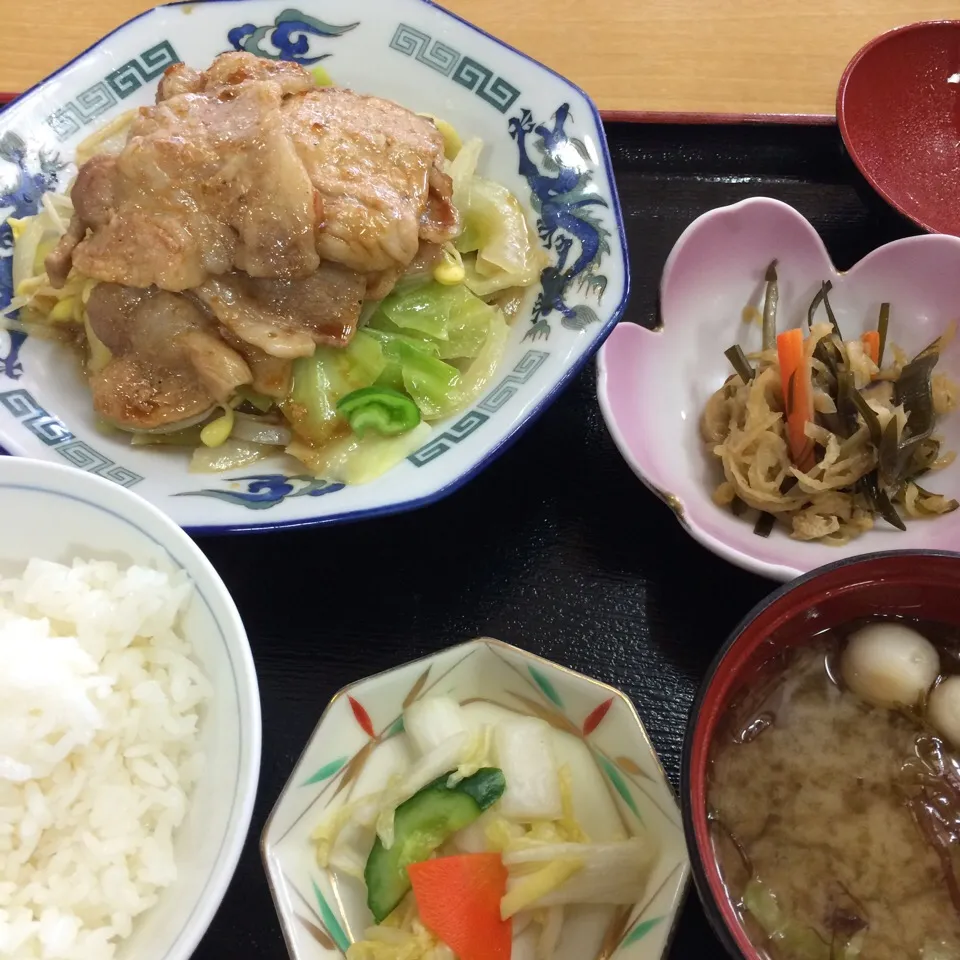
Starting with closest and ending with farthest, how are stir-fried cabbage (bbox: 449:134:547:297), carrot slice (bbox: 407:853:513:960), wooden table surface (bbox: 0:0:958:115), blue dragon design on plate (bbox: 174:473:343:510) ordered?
carrot slice (bbox: 407:853:513:960) < blue dragon design on plate (bbox: 174:473:343:510) < stir-fried cabbage (bbox: 449:134:547:297) < wooden table surface (bbox: 0:0:958:115)

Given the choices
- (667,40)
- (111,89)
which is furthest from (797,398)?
(111,89)

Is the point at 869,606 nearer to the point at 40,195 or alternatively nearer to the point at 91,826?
the point at 91,826

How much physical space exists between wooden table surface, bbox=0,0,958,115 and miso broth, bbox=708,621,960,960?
1.74 metres

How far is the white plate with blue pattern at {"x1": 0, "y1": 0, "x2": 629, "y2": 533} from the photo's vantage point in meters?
1.55

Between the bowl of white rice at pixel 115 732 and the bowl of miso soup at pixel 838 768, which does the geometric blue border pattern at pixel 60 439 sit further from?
the bowl of miso soup at pixel 838 768

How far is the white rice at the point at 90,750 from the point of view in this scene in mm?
1119

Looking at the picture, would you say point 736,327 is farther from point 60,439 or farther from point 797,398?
point 60,439

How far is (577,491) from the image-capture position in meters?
1.78

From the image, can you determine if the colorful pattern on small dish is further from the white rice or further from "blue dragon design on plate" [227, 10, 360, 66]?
"blue dragon design on plate" [227, 10, 360, 66]

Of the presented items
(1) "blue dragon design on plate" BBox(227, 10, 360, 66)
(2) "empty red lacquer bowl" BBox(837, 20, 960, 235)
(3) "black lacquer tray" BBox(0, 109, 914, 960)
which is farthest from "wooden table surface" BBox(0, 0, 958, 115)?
(3) "black lacquer tray" BBox(0, 109, 914, 960)

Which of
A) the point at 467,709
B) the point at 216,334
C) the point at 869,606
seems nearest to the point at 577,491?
the point at 467,709

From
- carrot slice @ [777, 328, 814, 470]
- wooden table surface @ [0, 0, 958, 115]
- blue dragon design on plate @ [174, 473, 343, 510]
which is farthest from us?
wooden table surface @ [0, 0, 958, 115]

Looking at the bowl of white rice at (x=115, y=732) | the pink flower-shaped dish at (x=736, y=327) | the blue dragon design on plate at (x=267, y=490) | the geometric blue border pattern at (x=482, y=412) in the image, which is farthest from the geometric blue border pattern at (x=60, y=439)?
the pink flower-shaped dish at (x=736, y=327)

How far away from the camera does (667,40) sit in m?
2.44
